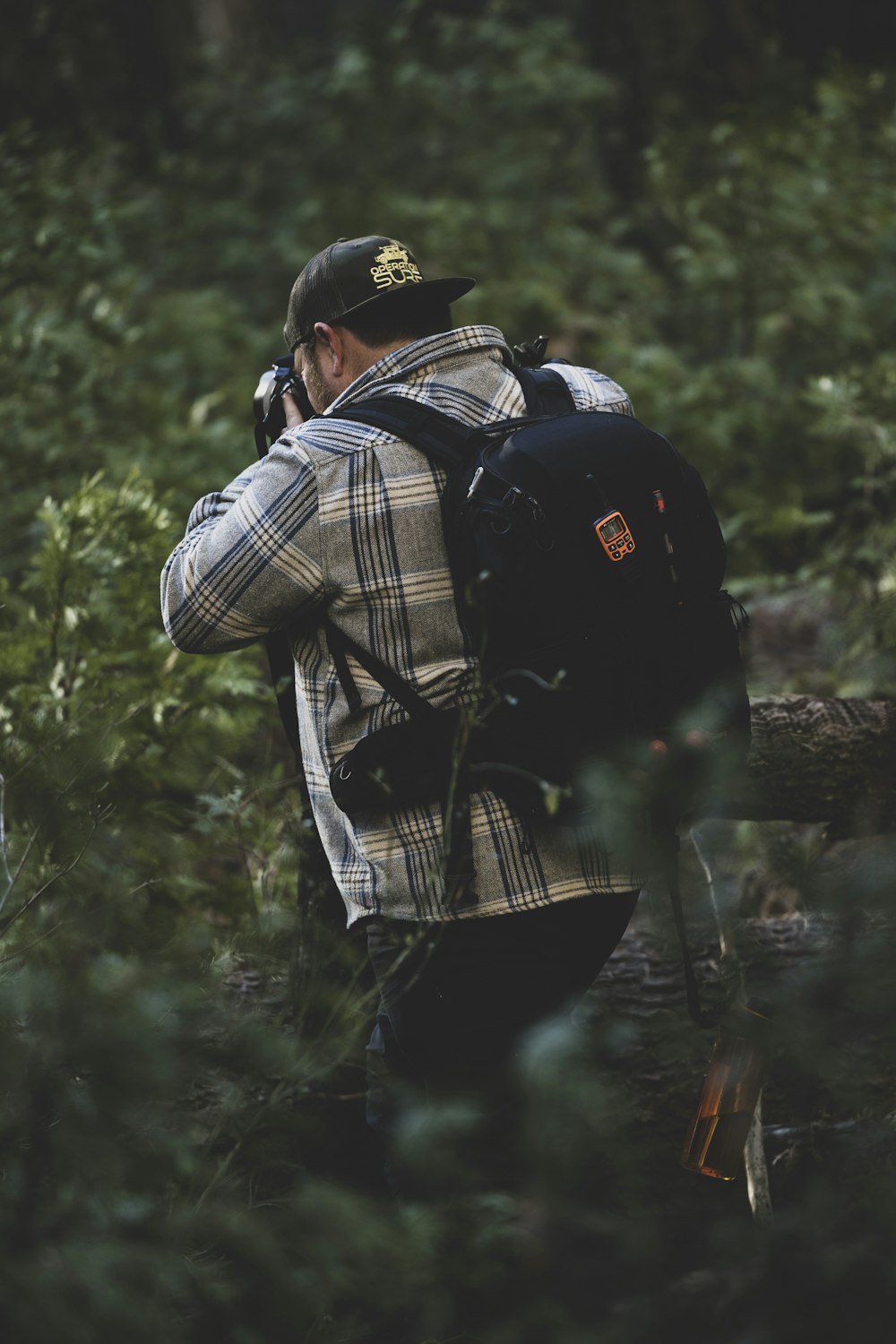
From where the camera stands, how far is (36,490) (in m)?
6.06

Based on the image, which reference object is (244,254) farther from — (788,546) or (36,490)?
(788,546)

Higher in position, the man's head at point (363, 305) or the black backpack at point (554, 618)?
the man's head at point (363, 305)

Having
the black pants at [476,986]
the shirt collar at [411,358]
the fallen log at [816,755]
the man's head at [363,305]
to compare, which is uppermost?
the man's head at [363,305]

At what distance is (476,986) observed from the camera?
7.96 ft

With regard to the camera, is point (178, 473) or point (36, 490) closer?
point (36, 490)

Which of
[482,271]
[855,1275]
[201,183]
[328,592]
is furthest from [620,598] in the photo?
[201,183]

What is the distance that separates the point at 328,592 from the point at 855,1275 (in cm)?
151

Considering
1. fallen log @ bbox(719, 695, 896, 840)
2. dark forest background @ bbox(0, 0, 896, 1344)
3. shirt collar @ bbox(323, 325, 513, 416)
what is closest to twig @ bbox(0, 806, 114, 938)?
dark forest background @ bbox(0, 0, 896, 1344)

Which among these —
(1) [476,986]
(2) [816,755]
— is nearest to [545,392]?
(1) [476,986]

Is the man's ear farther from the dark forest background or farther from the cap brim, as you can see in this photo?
the dark forest background

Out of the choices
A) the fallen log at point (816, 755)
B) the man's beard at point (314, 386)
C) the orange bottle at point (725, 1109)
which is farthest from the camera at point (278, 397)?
the orange bottle at point (725, 1109)

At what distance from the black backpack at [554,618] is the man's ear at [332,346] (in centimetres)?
23

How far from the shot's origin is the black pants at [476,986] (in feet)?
7.93

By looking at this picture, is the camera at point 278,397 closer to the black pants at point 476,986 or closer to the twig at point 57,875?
the twig at point 57,875
